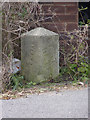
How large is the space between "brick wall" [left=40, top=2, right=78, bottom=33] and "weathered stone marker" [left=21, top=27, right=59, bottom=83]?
551 millimetres

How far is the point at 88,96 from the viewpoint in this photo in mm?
3785

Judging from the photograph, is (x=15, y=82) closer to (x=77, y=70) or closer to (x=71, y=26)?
(x=77, y=70)

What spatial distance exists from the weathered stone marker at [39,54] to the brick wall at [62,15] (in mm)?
551

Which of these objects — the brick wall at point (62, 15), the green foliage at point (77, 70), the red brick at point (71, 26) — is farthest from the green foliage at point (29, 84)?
the red brick at point (71, 26)

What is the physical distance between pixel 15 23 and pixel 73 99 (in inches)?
88.7

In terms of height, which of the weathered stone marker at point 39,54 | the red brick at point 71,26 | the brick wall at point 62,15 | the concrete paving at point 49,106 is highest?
the brick wall at point 62,15

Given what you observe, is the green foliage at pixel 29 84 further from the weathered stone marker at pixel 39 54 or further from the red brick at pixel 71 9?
the red brick at pixel 71 9

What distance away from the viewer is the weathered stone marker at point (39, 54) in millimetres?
4652

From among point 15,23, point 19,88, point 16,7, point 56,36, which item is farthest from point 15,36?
point 19,88

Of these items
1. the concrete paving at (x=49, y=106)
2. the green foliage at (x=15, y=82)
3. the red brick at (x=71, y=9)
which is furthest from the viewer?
the red brick at (x=71, y=9)

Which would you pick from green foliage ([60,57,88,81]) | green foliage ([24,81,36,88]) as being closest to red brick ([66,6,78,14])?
green foliage ([60,57,88,81])

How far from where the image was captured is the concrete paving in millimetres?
3059

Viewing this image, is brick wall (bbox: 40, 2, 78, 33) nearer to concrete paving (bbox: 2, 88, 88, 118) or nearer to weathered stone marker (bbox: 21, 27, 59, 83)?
weathered stone marker (bbox: 21, 27, 59, 83)

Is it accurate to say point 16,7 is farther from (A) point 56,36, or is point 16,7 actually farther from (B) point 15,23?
(A) point 56,36
